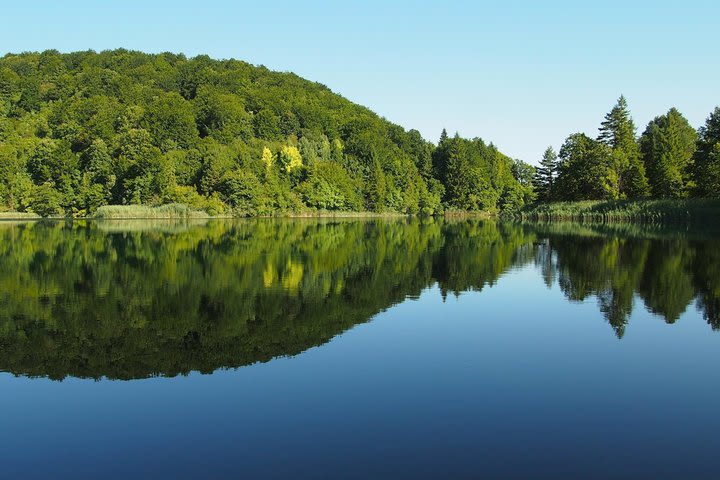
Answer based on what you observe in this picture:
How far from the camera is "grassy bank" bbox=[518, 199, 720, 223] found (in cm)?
6694

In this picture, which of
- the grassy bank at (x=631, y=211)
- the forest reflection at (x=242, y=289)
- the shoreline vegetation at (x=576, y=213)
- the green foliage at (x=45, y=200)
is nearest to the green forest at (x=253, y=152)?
the green foliage at (x=45, y=200)

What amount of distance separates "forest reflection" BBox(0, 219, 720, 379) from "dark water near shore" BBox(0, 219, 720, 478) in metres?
0.12

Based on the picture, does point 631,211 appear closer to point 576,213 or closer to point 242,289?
point 576,213

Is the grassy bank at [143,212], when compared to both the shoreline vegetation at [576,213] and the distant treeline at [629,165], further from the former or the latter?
the distant treeline at [629,165]

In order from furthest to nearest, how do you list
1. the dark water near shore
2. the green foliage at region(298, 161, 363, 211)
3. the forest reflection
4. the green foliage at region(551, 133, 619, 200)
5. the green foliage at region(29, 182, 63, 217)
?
the green foliage at region(298, 161, 363, 211) < the green foliage at region(29, 182, 63, 217) < the green foliage at region(551, 133, 619, 200) < the forest reflection < the dark water near shore

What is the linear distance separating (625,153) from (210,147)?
71.0 m

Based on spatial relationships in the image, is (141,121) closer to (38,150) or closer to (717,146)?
(38,150)

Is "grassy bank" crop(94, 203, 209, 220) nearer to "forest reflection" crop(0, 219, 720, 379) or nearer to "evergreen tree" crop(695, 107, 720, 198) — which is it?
"forest reflection" crop(0, 219, 720, 379)

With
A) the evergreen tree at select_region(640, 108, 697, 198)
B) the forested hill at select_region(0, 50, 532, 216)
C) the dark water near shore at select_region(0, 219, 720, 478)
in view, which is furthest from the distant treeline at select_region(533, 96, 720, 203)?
the dark water near shore at select_region(0, 219, 720, 478)

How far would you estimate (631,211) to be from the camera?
3027 inches

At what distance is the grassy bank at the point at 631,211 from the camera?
66.9 m

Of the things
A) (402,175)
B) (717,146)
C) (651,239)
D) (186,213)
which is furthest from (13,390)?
(402,175)

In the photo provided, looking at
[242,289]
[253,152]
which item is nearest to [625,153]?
[253,152]

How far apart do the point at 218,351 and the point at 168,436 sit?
185 inches
